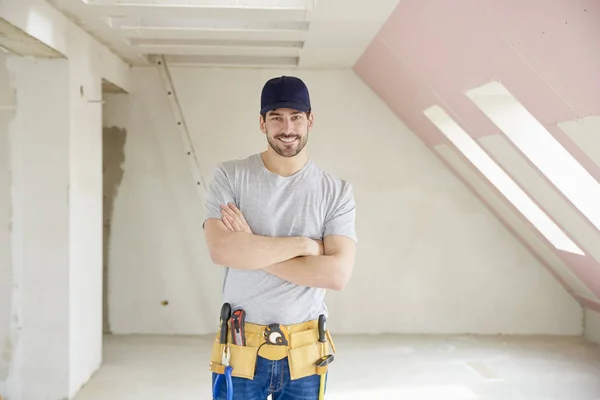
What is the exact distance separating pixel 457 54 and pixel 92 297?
118 inches

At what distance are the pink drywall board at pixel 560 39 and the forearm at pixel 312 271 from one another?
1.18m

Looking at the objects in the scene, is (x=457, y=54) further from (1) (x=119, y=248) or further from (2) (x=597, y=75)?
(1) (x=119, y=248)

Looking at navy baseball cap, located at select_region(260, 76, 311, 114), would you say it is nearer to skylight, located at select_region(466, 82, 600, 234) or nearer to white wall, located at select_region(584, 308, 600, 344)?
skylight, located at select_region(466, 82, 600, 234)

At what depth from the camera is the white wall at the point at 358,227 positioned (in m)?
6.02

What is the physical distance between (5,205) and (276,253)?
2.69m

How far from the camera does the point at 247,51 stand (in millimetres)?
5195

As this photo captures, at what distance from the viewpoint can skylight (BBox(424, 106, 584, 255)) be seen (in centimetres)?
513

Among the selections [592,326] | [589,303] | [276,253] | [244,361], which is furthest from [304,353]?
[592,326]

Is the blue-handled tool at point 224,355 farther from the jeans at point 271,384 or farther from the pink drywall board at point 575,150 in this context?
the pink drywall board at point 575,150

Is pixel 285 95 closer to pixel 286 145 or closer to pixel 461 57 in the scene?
pixel 286 145

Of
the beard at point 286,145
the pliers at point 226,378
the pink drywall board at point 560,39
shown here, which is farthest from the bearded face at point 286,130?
the pink drywall board at point 560,39

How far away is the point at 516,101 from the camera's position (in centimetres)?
399

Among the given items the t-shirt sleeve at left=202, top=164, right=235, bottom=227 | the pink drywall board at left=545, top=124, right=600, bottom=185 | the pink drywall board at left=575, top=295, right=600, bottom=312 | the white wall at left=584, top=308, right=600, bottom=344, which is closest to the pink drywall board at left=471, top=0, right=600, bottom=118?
the pink drywall board at left=545, top=124, right=600, bottom=185

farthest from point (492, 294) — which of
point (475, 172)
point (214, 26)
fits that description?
point (214, 26)
